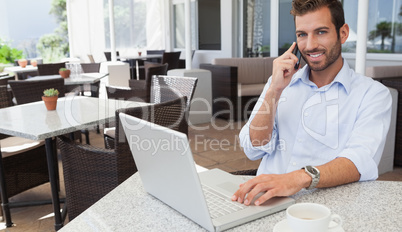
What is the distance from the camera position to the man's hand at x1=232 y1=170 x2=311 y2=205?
102cm

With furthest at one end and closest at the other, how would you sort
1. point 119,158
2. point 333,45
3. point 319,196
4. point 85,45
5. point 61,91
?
point 85,45, point 61,91, point 119,158, point 333,45, point 319,196

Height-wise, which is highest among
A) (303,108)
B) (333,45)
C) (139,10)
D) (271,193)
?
(139,10)

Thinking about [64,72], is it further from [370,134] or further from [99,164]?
[370,134]

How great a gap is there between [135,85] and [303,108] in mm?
3261

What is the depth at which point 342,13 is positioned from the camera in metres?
1.53

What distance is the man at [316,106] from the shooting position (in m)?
1.42

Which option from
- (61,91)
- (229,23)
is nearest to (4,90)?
(61,91)

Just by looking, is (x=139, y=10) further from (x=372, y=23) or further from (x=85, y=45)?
(x=372, y=23)

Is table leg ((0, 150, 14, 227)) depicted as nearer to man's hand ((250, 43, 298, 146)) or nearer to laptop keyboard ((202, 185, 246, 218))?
man's hand ((250, 43, 298, 146))

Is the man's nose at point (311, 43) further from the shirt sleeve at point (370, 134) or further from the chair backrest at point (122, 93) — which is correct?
the chair backrest at point (122, 93)

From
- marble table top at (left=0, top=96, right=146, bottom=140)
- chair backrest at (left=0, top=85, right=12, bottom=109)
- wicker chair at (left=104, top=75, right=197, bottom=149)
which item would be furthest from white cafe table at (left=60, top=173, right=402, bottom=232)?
chair backrest at (left=0, top=85, right=12, bottom=109)

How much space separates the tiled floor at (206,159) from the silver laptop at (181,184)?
1.96 meters

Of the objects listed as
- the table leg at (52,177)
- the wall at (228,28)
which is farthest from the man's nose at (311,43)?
the wall at (228,28)

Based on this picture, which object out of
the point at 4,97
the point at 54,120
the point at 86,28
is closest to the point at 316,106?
the point at 54,120
